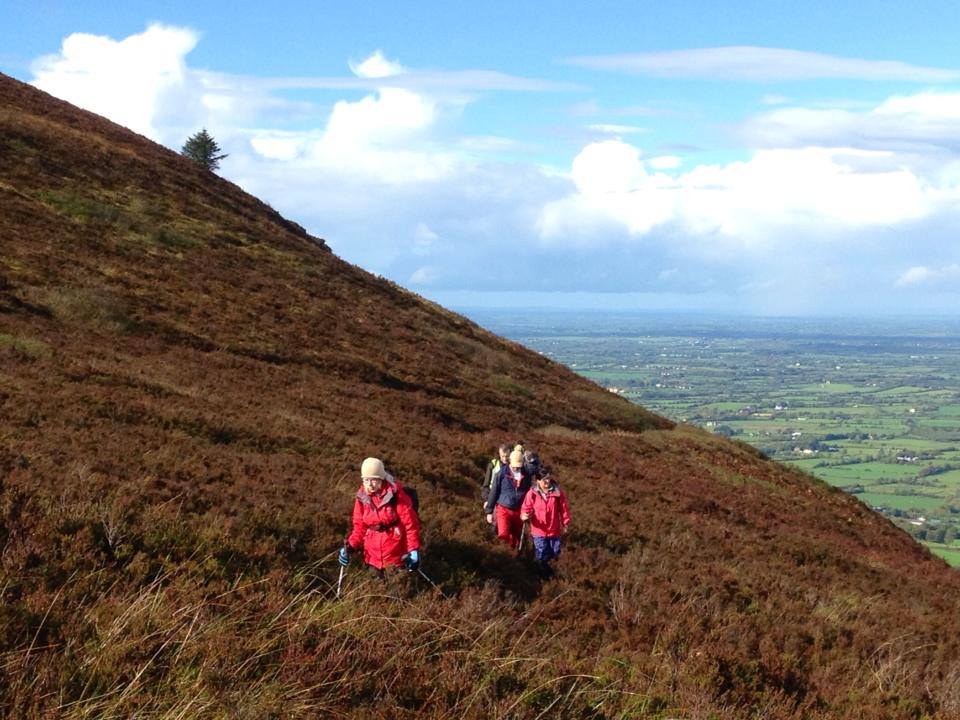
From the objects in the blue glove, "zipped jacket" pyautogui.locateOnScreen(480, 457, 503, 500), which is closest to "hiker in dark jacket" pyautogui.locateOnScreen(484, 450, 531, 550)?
"zipped jacket" pyautogui.locateOnScreen(480, 457, 503, 500)

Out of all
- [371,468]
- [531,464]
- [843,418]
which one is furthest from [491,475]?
[843,418]

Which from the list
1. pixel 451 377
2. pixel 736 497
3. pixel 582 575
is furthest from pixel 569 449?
pixel 582 575

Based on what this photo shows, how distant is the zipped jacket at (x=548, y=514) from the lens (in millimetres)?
10750

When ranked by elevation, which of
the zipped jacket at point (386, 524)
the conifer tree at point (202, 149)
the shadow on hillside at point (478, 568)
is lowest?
the shadow on hillside at point (478, 568)

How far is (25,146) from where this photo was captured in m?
35.5

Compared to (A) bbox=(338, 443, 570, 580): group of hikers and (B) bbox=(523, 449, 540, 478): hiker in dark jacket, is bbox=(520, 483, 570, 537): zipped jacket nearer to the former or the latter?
(A) bbox=(338, 443, 570, 580): group of hikers

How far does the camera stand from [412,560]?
315 inches

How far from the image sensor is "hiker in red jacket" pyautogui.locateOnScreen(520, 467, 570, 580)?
10.7 meters

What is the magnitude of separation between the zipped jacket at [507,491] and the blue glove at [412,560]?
3.82 m

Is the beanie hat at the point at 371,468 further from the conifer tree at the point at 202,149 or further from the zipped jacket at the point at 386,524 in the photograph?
the conifer tree at the point at 202,149


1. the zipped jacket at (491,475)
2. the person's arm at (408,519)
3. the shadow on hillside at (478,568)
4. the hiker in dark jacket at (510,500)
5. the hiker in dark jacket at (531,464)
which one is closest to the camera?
the person's arm at (408,519)

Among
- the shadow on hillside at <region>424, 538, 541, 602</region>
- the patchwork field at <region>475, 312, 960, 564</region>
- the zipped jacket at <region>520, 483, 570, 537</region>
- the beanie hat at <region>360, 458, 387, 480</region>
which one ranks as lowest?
the patchwork field at <region>475, 312, 960, 564</region>

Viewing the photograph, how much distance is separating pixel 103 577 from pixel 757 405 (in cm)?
13606

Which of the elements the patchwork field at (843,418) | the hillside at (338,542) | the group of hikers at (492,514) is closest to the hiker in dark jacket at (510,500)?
the group of hikers at (492,514)
